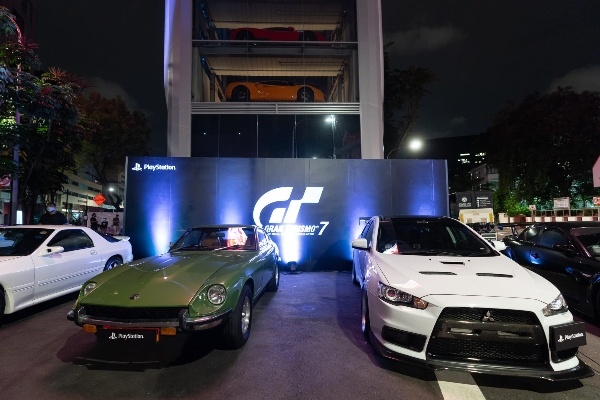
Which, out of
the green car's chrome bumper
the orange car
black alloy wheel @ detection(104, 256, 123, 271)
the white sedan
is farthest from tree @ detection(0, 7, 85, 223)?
the orange car

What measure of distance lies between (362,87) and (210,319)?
13.9m

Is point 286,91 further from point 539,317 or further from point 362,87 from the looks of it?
point 539,317

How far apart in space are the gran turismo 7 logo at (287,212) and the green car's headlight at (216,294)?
5.63 m

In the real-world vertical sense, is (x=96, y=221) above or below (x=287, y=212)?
below

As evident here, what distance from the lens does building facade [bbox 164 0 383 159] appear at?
49.4 feet

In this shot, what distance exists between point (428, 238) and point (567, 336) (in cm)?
220

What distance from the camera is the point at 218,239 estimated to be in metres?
5.88

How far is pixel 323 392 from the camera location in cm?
311

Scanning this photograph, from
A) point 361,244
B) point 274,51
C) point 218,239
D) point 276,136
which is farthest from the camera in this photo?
point 274,51

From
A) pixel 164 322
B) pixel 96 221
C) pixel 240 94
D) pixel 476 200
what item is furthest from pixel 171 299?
pixel 96 221

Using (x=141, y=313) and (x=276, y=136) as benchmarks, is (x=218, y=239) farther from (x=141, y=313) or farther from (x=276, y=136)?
(x=276, y=136)

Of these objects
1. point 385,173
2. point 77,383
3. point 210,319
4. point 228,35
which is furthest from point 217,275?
point 228,35

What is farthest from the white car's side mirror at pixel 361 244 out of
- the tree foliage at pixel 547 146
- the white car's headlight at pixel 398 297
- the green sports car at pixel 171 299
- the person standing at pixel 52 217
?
the tree foliage at pixel 547 146

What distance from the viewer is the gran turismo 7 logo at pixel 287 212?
944 centimetres
